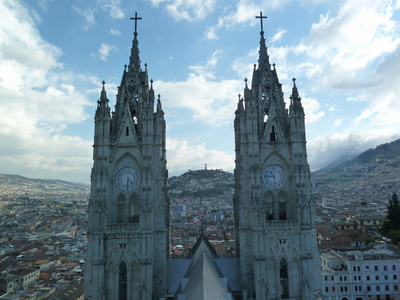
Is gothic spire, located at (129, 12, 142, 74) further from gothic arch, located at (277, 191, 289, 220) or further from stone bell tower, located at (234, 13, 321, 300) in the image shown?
gothic arch, located at (277, 191, 289, 220)

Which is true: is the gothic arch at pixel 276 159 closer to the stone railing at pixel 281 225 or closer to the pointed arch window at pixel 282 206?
the pointed arch window at pixel 282 206

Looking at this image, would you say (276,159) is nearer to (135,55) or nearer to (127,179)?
(127,179)

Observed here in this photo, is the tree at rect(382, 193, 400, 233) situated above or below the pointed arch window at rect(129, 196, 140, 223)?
below

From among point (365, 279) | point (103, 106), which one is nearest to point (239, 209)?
point (103, 106)

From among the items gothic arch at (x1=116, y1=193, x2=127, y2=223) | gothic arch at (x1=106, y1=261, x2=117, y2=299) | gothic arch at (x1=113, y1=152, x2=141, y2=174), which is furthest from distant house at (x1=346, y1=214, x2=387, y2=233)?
gothic arch at (x1=106, y1=261, x2=117, y2=299)

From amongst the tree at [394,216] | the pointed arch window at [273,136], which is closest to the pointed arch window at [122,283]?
the pointed arch window at [273,136]

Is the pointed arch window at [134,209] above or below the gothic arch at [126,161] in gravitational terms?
below

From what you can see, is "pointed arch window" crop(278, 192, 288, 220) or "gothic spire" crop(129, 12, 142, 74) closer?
"pointed arch window" crop(278, 192, 288, 220)
